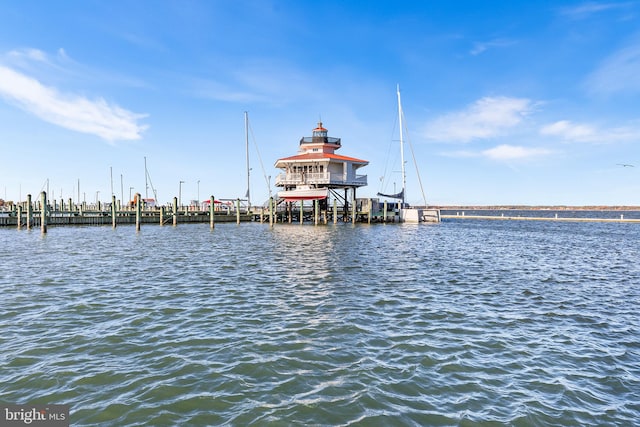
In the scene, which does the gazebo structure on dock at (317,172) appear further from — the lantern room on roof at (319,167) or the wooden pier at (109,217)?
the wooden pier at (109,217)

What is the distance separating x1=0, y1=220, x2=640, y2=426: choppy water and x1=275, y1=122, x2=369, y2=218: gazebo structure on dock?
35.1m

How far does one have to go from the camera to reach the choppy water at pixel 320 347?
5559mm

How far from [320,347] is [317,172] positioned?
4426 centimetres

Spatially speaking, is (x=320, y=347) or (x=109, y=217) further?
(x=109, y=217)

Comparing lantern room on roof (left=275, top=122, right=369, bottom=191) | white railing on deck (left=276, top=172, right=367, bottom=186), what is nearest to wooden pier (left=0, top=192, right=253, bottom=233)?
white railing on deck (left=276, top=172, right=367, bottom=186)

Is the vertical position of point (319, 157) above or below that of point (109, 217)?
above

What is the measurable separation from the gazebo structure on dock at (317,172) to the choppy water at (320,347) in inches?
1383

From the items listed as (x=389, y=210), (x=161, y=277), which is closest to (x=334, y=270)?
(x=161, y=277)

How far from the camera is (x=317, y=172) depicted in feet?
168

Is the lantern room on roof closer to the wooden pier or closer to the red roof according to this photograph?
the red roof

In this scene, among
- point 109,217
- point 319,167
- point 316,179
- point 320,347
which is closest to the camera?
point 320,347

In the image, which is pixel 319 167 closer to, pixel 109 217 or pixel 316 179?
pixel 316 179

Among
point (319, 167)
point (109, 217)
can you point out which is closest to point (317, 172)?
point (319, 167)

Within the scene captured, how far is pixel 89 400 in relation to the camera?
18.4 ft
